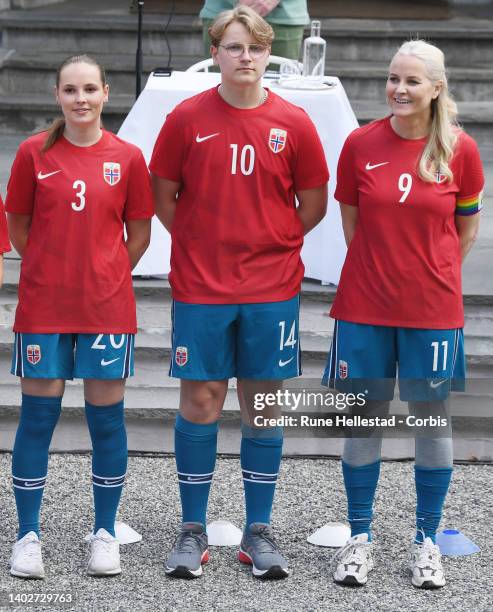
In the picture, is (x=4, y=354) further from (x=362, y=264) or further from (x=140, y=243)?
(x=362, y=264)

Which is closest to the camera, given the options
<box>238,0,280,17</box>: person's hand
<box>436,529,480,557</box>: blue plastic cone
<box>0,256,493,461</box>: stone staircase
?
<box>436,529,480,557</box>: blue plastic cone

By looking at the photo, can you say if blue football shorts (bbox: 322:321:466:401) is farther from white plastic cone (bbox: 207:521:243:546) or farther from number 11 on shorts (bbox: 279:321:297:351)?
white plastic cone (bbox: 207:521:243:546)

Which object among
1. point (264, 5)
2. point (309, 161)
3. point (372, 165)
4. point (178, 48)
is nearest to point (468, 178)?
point (372, 165)

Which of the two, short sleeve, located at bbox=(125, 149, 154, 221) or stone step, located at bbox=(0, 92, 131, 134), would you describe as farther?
stone step, located at bbox=(0, 92, 131, 134)

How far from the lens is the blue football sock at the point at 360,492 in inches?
162

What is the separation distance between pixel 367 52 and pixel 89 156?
6.03 metres

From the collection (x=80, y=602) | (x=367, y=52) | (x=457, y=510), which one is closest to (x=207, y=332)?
(x=80, y=602)

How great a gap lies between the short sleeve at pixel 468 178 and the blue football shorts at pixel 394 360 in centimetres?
39

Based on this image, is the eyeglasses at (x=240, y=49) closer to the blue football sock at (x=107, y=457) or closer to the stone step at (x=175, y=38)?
the blue football sock at (x=107, y=457)

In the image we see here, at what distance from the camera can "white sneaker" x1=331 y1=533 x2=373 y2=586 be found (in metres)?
4.08

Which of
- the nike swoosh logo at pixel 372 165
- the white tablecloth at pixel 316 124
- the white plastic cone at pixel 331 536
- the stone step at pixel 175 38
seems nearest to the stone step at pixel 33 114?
the stone step at pixel 175 38

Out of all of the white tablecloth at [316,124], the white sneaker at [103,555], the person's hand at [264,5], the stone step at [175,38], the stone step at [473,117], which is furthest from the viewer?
the stone step at [175,38]

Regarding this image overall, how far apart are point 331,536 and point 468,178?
1333mm

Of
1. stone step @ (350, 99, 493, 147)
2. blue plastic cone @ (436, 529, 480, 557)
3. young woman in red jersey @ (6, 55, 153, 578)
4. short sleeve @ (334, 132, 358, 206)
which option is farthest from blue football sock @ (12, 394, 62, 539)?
stone step @ (350, 99, 493, 147)
